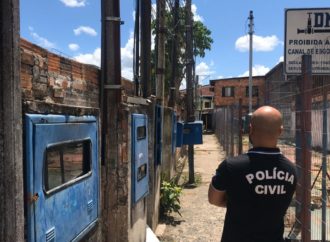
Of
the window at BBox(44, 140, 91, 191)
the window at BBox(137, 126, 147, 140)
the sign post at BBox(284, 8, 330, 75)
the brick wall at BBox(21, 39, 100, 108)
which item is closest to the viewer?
the window at BBox(44, 140, 91, 191)

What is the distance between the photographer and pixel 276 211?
3.26m

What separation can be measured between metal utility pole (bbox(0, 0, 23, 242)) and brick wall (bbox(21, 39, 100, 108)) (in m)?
0.44

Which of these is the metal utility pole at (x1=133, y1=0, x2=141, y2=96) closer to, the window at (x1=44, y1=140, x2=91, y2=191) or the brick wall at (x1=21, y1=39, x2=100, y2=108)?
the brick wall at (x1=21, y1=39, x2=100, y2=108)

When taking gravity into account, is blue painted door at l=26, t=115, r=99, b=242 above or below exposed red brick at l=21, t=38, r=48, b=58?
below

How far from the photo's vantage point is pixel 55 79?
158 inches

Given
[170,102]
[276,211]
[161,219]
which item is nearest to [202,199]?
[161,219]

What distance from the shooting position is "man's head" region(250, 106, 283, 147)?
10.6ft

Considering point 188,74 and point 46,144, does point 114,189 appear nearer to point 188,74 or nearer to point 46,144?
point 46,144

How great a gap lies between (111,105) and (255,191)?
2544mm

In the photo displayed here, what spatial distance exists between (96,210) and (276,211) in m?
1.60

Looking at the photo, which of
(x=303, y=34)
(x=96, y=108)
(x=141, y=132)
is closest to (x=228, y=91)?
(x=303, y=34)

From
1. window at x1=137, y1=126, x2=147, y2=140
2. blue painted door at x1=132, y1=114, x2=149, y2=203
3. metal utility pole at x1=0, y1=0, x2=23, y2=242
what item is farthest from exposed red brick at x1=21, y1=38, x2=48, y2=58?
window at x1=137, y1=126, x2=147, y2=140

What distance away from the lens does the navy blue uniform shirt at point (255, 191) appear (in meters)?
3.18

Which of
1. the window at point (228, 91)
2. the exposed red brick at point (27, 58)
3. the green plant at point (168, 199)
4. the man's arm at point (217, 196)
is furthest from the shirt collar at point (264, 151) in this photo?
the window at point (228, 91)
